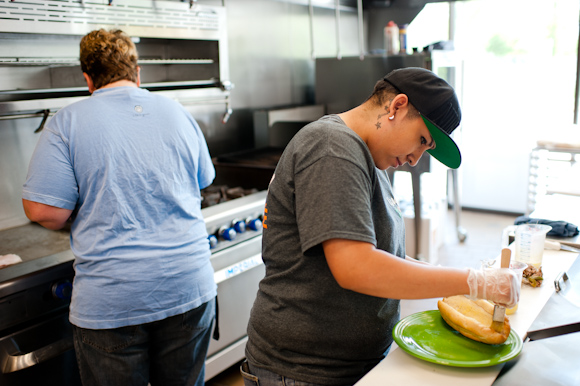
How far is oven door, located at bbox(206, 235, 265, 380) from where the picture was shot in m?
2.34

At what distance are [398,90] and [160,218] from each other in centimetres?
89

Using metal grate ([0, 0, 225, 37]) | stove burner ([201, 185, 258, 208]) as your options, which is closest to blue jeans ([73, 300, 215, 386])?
stove burner ([201, 185, 258, 208])

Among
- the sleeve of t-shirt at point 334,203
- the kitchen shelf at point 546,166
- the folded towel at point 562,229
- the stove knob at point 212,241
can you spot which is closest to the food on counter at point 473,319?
the sleeve of t-shirt at point 334,203

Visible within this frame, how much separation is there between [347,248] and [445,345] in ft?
1.18

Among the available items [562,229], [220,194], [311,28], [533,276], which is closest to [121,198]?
[220,194]

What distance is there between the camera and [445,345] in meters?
1.12

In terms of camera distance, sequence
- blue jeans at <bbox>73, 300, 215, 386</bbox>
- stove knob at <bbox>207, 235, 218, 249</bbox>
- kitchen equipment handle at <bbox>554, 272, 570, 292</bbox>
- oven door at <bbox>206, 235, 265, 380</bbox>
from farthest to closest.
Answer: oven door at <bbox>206, 235, 265, 380</bbox> → stove knob at <bbox>207, 235, 218, 249</bbox> → blue jeans at <bbox>73, 300, 215, 386</bbox> → kitchen equipment handle at <bbox>554, 272, 570, 292</bbox>

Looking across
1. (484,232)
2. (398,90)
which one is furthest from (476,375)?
(484,232)

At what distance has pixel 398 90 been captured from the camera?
1.09 m

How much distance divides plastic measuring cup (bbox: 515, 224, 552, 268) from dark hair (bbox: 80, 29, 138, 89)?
135cm

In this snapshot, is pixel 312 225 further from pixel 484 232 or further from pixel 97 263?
pixel 484 232

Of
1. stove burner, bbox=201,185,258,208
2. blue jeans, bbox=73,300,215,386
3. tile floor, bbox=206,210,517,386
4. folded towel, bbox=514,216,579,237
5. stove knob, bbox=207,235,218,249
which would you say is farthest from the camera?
tile floor, bbox=206,210,517,386

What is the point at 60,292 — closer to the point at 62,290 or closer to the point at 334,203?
the point at 62,290

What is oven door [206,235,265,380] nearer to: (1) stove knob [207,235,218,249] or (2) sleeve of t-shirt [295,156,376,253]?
(1) stove knob [207,235,218,249]
